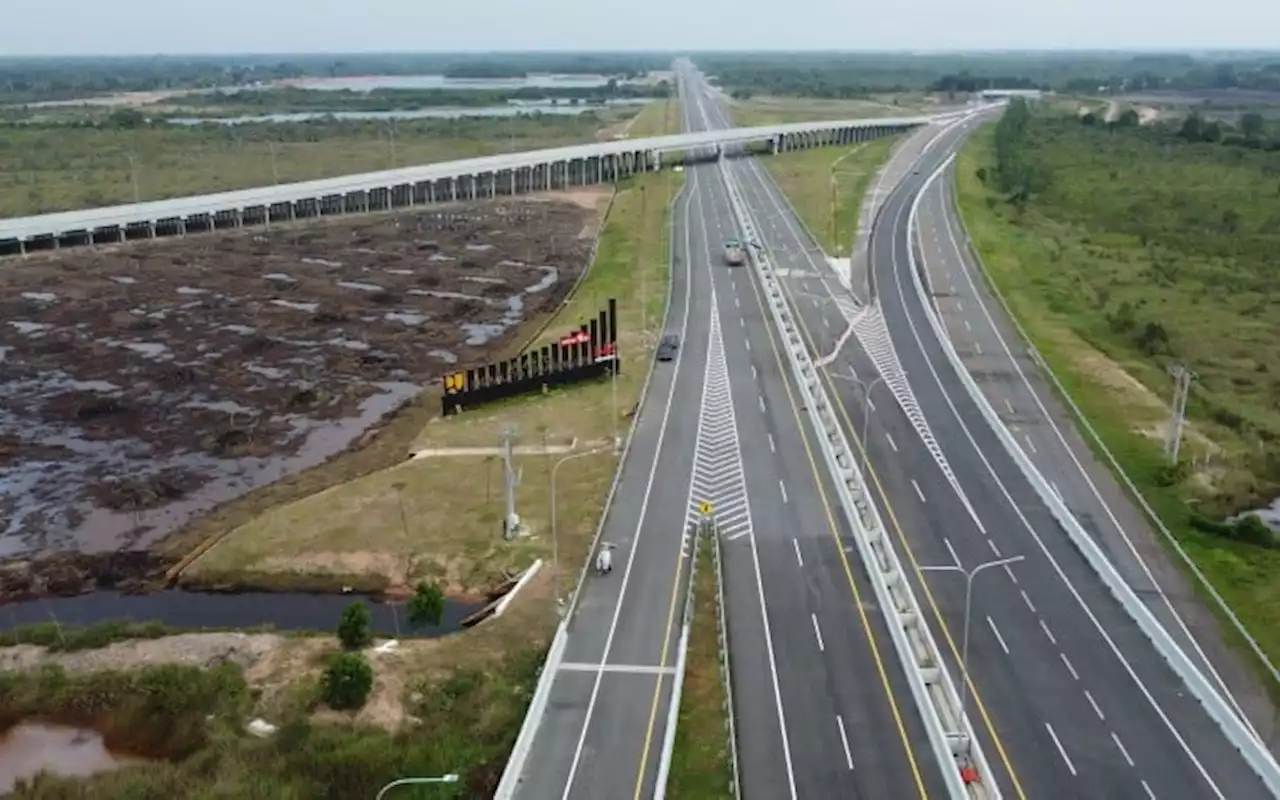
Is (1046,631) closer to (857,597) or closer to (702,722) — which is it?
(857,597)

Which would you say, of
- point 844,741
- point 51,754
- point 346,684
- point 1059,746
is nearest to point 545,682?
point 346,684

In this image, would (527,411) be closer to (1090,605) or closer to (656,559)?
(656,559)

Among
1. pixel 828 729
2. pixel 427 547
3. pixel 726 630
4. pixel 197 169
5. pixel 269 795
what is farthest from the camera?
pixel 197 169

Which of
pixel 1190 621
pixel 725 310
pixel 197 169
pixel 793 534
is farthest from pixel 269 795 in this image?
pixel 197 169

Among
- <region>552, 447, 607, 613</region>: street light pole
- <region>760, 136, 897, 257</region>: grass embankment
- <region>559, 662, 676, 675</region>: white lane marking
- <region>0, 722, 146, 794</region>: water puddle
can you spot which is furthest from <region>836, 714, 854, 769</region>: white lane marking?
<region>760, 136, 897, 257</region>: grass embankment

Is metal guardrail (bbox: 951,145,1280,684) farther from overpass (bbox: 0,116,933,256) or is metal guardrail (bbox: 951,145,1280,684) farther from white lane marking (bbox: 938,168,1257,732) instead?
overpass (bbox: 0,116,933,256)
